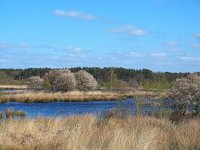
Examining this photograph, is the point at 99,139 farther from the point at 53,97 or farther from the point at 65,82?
the point at 65,82

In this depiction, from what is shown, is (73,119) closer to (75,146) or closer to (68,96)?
(75,146)

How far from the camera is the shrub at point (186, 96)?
2136 cm

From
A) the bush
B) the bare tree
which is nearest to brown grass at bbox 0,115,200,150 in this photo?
the bare tree

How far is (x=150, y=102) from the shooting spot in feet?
72.6

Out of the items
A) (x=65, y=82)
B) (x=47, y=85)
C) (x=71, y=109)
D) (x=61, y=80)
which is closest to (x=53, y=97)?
(x=65, y=82)

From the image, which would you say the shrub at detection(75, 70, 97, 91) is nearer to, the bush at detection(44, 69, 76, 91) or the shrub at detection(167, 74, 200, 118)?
the bush at detection(44, 69, 76, 91)

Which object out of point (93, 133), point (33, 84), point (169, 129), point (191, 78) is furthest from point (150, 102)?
point (33, 84)

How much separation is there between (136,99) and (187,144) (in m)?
10.3

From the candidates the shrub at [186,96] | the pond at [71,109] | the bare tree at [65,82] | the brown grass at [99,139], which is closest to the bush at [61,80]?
the bare tree at [65,82]

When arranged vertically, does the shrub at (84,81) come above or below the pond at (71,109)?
above

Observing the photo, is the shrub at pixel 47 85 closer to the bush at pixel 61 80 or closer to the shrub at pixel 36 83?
the bush at pixel 61 80

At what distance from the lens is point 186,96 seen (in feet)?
71.1

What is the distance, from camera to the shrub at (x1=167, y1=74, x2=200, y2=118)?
21.4m

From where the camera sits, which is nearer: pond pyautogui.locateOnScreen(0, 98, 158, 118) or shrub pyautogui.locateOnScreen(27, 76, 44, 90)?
pond pyautogui.locateOnScreen(0, 98, 158, 118)
